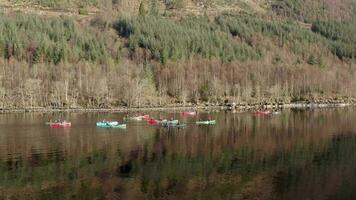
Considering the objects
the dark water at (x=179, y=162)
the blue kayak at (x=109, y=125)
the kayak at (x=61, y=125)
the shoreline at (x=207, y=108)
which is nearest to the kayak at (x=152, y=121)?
the dark water at (x=179, y=162)

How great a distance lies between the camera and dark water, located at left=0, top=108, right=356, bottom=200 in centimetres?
5215

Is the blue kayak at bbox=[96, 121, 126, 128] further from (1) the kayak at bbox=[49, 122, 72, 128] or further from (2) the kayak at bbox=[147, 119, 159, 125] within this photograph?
(2) the kayak at bbox=[147, 119, 159, 125]

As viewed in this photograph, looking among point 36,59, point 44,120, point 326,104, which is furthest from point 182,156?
point 36,59

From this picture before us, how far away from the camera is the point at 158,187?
5353 centimetres

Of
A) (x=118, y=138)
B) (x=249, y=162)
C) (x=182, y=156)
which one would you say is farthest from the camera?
(x=118, y=138)

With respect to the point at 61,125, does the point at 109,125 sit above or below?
above

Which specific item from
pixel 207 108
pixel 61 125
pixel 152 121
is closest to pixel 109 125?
pixel 61 125

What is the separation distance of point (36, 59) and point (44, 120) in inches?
3220

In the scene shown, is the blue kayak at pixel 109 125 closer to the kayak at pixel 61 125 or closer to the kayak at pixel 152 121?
the kayak at pixel 61 125

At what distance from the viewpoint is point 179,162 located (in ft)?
216

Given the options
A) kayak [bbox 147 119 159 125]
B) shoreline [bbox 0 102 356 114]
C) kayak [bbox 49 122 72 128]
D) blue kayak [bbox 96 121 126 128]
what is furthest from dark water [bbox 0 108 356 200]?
shoreline [bbox 0 102 356 114]

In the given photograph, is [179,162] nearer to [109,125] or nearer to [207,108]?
[109,125]

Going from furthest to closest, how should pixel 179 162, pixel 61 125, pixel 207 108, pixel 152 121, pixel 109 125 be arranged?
pixel 207 108
pixel 152 121
pixel 61 125
pixel 109 125
pixel 179 162

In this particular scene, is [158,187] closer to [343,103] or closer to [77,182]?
[77,182]
